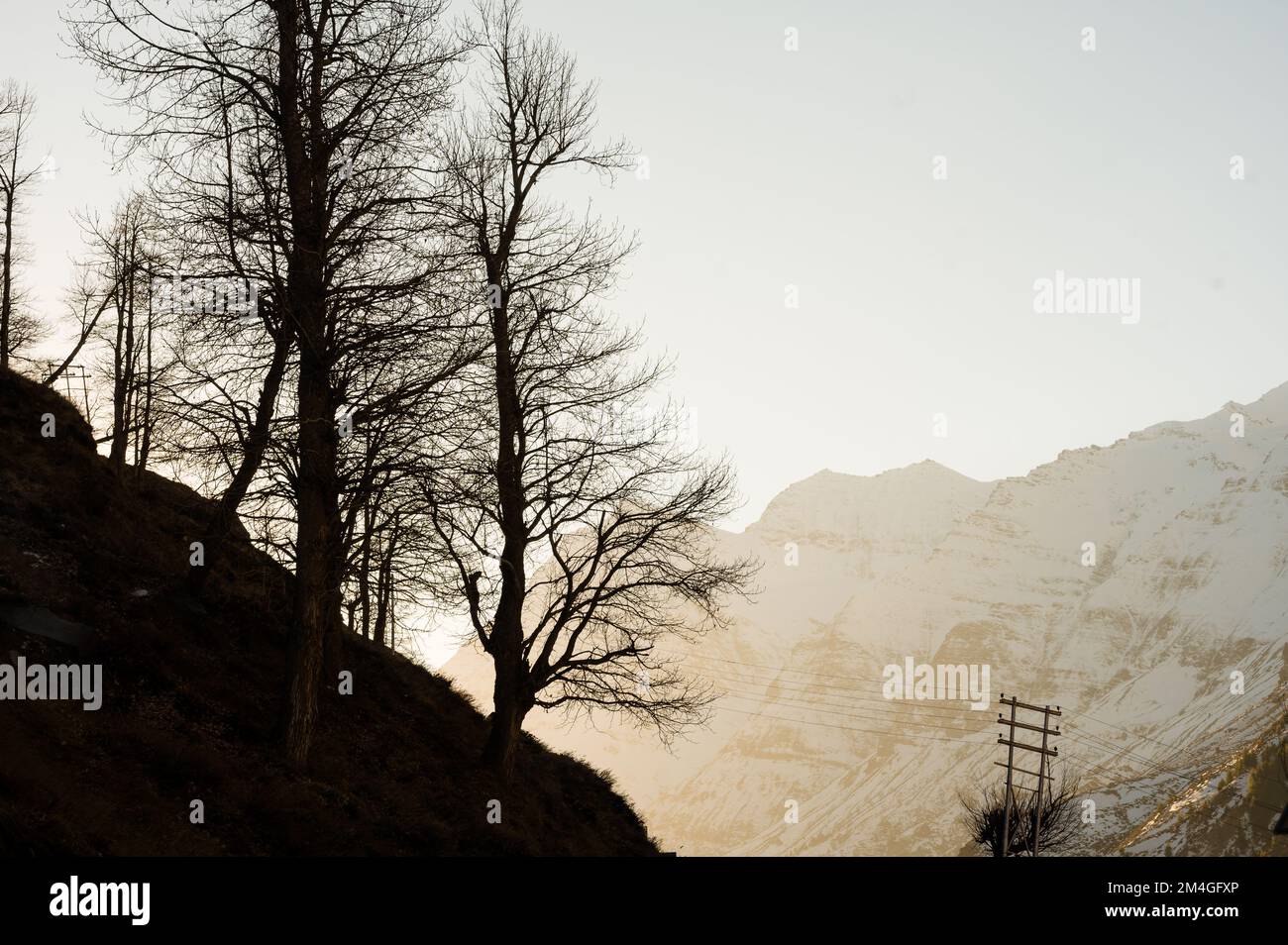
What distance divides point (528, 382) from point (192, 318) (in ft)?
21.3

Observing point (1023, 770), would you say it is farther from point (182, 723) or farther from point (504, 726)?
point (182, 723)

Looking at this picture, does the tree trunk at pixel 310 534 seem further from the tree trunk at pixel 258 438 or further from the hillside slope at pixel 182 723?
the hillside slope at pixel 182 723

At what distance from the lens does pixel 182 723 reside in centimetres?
1566

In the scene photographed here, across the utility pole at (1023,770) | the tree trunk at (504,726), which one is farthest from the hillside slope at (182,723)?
the utility pole at (1023,770)

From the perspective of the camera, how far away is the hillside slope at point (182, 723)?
1289 centimetres

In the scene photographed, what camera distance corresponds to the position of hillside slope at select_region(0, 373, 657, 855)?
42.3 feet
